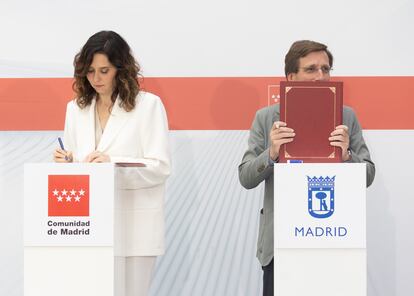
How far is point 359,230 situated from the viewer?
2.36m

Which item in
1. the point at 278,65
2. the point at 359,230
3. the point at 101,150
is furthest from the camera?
the point at 278,65

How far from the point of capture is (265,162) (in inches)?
100

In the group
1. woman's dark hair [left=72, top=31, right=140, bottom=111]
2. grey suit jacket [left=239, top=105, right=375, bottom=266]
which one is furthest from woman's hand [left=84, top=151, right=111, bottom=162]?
grey suit jacket [left=239, top=105, right=375, bottom=266]

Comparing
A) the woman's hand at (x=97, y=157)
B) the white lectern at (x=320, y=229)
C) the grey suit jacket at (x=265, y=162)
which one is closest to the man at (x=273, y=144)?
the grey suit jacket at (x=265, y=162)

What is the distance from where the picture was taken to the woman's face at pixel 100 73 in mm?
2744

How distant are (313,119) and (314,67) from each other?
1.36ft

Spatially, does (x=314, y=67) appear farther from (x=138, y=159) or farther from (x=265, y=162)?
(x=138, y=159)

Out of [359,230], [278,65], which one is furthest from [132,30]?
[359,230]

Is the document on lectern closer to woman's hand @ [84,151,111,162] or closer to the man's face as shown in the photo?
the man's face

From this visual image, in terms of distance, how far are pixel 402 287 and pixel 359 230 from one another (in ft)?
4.58

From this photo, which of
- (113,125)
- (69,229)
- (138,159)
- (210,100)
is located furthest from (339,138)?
(210,100)

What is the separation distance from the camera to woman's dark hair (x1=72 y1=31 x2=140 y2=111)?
2.74 meters

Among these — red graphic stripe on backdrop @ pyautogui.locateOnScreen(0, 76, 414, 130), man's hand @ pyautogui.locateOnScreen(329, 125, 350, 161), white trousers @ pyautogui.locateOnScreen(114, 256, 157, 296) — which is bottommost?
white trousers @ pyautogui.locateOnScreen(114, 256, 157, 296)

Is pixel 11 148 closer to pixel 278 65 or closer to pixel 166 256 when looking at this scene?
pixel 166 256
